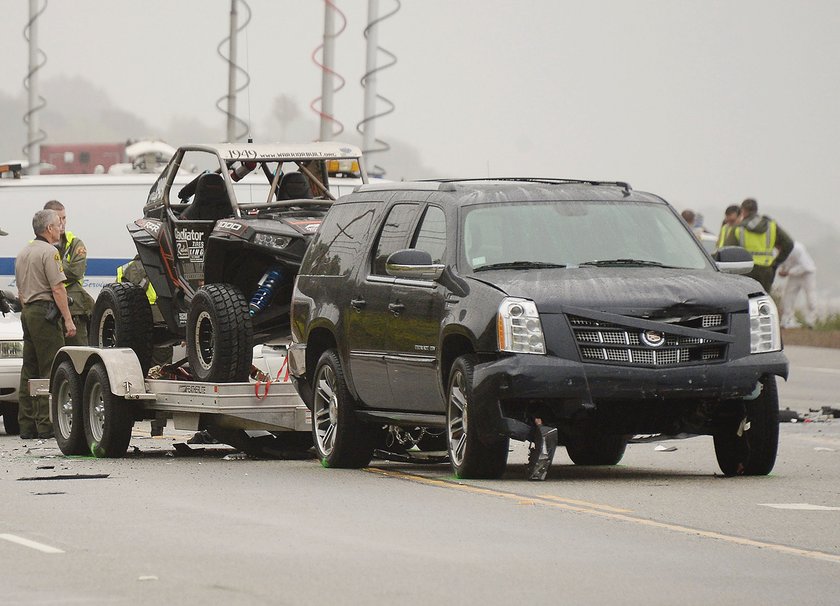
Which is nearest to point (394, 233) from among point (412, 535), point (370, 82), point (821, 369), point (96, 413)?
point (96, 413)

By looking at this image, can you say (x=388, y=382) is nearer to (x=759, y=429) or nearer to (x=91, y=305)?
(x=759, y=429)

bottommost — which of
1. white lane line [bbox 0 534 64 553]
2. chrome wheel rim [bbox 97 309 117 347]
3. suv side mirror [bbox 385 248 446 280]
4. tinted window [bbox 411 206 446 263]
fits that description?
white lane line [bbox 0 534 64 553]

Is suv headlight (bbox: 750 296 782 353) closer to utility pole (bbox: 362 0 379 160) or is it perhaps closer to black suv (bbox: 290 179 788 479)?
black suv (bbox: 290 179 788 479)

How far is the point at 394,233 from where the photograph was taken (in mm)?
→ 14328

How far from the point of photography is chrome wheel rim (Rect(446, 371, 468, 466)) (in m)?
12.9

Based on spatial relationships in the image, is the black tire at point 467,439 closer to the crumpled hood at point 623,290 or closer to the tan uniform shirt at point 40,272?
the crumpled hood at point 623,290

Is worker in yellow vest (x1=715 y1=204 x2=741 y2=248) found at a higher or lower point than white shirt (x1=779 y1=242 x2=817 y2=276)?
higher

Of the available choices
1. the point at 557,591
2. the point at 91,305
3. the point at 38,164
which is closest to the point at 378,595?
the point at 557,591

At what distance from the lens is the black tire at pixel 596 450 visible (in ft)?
49.7

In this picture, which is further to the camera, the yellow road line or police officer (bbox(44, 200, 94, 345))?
police officer (bbox(44, 200, 94, 345))

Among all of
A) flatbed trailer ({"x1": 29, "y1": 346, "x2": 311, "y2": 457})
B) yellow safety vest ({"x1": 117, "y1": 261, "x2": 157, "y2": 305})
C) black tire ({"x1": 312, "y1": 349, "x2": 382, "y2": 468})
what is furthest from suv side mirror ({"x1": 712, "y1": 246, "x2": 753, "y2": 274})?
yellow safety vest ({"x1": 117, "y1": 261, "x2": 157, "y2": 305})

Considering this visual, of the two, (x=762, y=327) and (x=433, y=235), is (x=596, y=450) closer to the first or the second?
(x=433, y=235)

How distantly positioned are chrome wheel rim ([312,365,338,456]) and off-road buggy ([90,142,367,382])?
2.75 ft

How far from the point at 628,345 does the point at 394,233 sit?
234 centimetres
